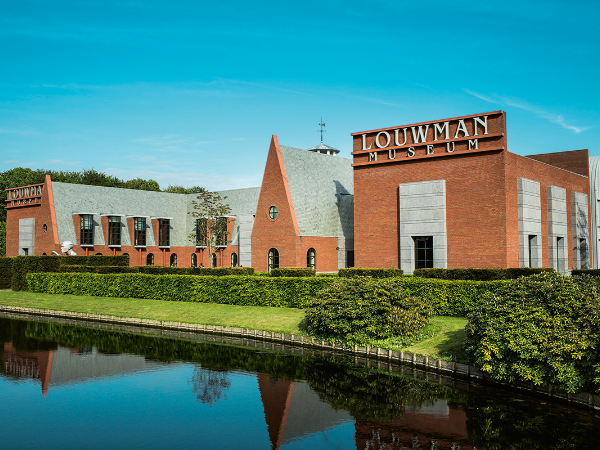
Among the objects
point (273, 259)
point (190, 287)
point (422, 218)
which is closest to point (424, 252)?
point (422, 218)

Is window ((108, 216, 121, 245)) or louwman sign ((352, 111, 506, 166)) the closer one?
louwman sign ((352, 111, 506, 166))

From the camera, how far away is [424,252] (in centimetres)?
2847

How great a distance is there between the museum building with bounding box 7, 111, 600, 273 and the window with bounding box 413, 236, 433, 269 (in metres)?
0.06

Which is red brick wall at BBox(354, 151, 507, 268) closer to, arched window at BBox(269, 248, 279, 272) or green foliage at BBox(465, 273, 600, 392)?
arched window at BBox(269, 248, 279, 272)

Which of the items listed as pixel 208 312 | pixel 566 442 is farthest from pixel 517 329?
pixel 208 312

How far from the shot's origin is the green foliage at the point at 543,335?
35.1 ft

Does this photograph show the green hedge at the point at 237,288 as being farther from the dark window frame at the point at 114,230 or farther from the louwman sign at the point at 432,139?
the dark window frame at the point at 114,230

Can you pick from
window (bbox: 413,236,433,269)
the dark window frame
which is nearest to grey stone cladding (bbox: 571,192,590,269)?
window (bbox: 413,236,433,269)

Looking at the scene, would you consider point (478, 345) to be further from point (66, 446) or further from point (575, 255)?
point (575, 255)

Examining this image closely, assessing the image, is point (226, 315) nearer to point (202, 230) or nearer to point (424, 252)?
point (424, 252)

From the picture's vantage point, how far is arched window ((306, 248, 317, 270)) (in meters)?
35.7

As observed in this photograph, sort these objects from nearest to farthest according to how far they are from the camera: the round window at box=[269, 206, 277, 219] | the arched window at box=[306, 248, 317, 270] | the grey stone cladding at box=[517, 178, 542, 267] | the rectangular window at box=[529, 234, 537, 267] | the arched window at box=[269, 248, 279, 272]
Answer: the grey stone cladding at box=[517, 178, 542, 267], the rectangular window at box=[529, 234, 537, 267], the arched window at box=[306, 248, 317, 270], the arched window at box=[269, 248, 279, 272], the round window at box=[269, 206, 277, 219]

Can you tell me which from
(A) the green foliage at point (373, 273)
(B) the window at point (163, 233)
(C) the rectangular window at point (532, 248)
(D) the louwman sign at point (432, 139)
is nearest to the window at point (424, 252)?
(A) the green foliage at point (373, 273)

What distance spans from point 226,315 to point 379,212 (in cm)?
1236
